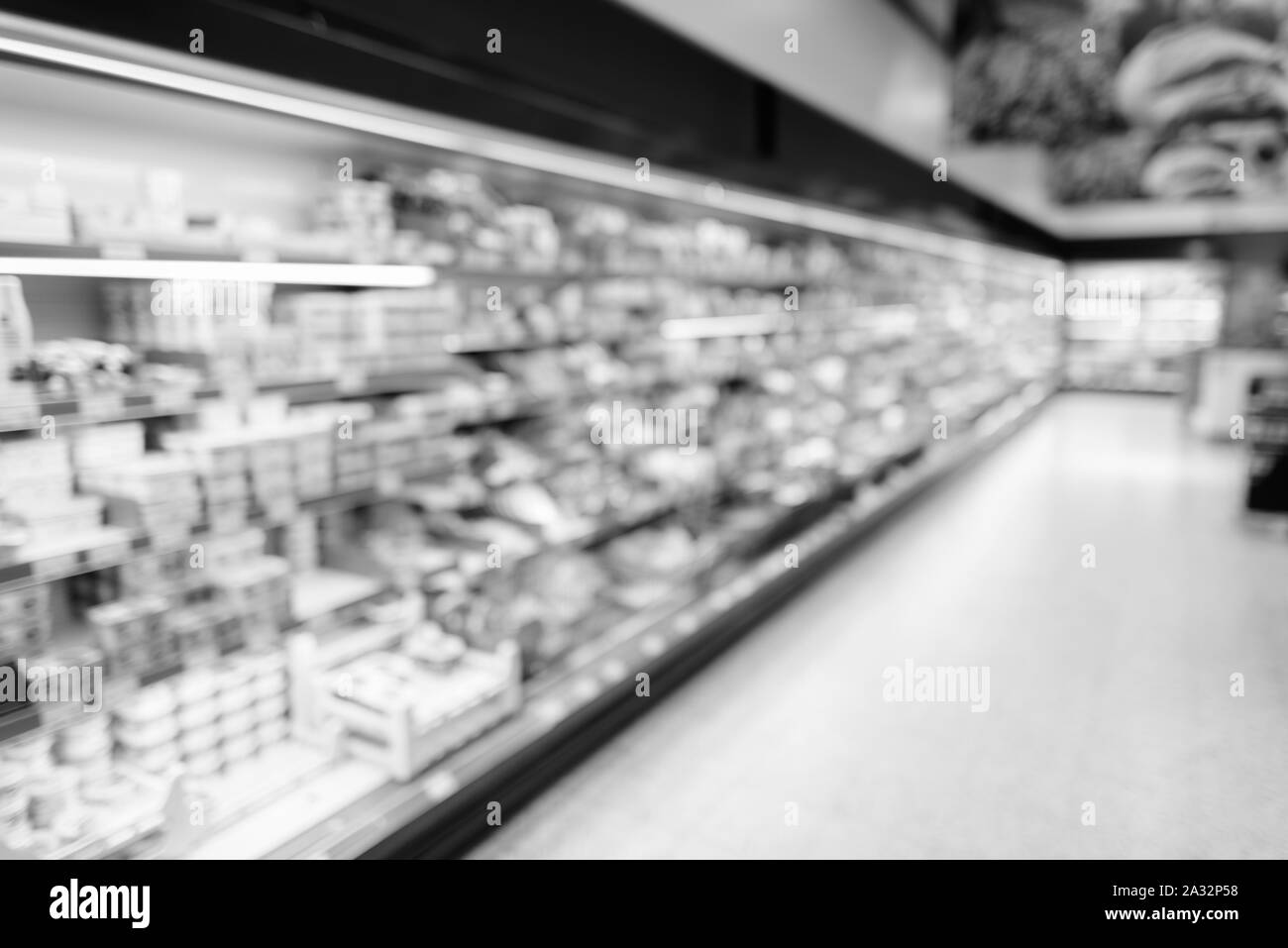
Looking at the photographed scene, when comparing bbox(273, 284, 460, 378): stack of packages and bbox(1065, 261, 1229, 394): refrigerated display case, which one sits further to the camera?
bbox(1065, 261, 1229, 394): refrigerated display case

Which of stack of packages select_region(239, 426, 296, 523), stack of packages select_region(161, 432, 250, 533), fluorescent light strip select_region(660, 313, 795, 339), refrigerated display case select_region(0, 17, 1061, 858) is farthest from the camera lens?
fluorescent light strip select_region(660, 313, 795, 339)

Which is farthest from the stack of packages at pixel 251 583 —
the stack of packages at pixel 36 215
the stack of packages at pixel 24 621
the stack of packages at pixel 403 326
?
the stack of packages at pixel 36 215

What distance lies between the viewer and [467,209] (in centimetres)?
307

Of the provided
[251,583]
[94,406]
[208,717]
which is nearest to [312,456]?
[251,583]

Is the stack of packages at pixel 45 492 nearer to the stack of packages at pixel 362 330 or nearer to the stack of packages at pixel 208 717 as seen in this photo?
the stack of packages at pixel 208 717

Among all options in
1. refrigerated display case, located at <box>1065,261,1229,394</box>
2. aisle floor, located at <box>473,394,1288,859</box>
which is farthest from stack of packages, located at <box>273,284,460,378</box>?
refrigerated display case, located at <box>1065,261,1229,394</box>

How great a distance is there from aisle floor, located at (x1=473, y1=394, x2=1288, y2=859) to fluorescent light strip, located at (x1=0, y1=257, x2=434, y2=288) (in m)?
1.87

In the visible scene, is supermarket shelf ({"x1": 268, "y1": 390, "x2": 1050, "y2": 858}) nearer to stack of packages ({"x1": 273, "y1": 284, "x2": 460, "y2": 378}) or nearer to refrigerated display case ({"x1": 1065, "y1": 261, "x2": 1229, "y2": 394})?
stack of packages ({"x1": 273, "y1": 284, "x2": 460, "y2": 378})

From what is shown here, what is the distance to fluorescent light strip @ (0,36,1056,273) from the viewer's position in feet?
5.98

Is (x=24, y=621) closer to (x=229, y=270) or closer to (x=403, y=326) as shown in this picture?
(x=229, y=270)
